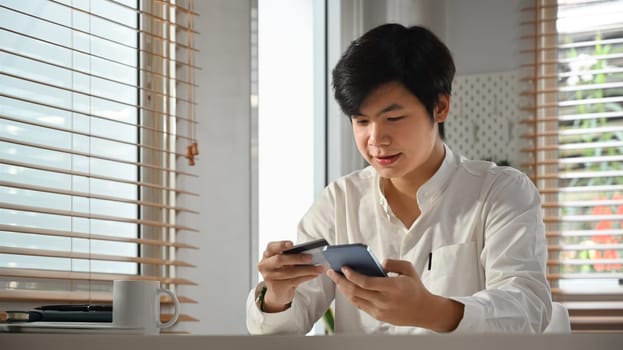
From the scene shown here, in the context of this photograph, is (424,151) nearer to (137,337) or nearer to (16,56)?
(137,337)

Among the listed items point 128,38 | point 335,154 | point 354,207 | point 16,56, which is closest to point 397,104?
point 354,207

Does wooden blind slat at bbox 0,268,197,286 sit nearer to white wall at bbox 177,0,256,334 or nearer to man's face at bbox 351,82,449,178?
white wall at bbox 177,0,256,334

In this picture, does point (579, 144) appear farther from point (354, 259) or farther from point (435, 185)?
point (354, 259)

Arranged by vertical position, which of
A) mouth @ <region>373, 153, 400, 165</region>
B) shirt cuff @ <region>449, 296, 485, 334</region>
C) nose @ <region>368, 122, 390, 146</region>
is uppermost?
nose @ <region>368, 122, 390, 146</region>

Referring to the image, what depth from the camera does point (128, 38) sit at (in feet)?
7.28

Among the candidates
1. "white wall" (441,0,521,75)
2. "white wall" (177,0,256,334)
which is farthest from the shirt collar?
"white wall" (441,0,521,75)

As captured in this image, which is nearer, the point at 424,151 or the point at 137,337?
the point at 137,337

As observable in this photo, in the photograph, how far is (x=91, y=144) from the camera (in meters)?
2.03

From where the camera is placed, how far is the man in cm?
133

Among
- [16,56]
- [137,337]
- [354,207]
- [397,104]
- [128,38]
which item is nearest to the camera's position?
[137,337]

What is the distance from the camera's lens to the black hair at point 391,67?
1.44m

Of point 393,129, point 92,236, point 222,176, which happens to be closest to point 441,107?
point 393,129

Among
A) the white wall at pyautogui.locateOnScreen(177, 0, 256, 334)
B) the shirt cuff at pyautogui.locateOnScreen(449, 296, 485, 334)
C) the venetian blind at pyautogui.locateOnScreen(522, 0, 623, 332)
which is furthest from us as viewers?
the venetian blind at pyautogui.locateOnScreen(522, 0, 623, 332)

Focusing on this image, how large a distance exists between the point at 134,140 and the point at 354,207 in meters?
0.84
